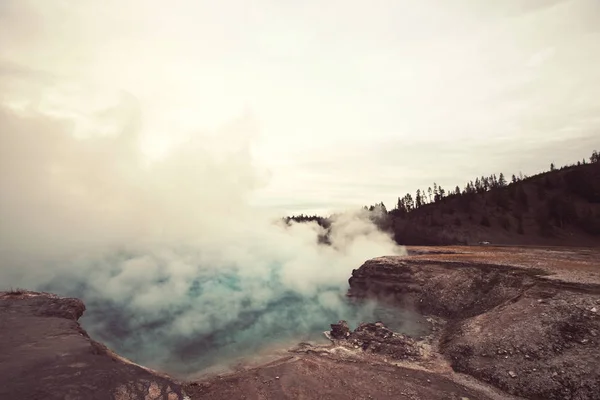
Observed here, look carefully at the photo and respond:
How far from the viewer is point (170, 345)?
71.1 ft

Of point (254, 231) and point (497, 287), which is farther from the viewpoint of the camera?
point (254, 231)

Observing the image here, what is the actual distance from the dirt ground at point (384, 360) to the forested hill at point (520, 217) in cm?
5984

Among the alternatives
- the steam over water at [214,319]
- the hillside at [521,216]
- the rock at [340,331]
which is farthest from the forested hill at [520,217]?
the rock at [340,331]

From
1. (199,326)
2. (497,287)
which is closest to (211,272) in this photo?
(199,326)

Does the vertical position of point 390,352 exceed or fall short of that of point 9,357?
it falls short

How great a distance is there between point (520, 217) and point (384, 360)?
9679 centimetres

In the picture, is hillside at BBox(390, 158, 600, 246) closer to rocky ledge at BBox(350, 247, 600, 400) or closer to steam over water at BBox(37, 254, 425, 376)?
rocky ledge at BBox(350, 247, 600, 400)

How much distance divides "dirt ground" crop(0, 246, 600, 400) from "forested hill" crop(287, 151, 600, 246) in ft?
196

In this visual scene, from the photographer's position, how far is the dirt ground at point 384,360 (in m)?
9.81

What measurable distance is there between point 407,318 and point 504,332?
1073 centimetres

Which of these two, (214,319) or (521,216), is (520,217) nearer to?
(521,216)

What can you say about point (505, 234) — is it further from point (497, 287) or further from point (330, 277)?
point (497, 287)

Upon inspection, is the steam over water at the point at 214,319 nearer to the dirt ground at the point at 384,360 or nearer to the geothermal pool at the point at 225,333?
the geothermal pool at the point at 225,333

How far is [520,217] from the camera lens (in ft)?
302
